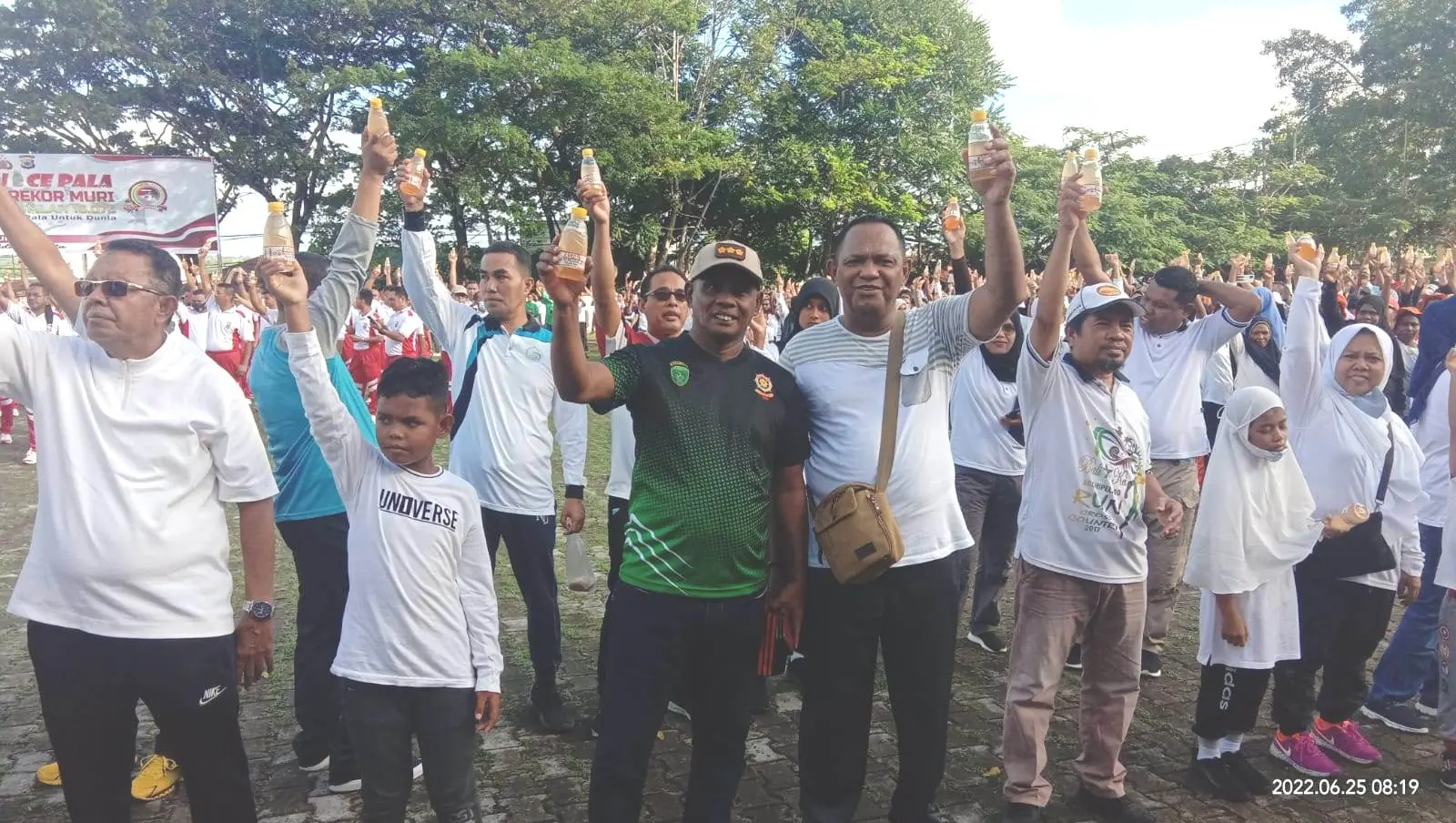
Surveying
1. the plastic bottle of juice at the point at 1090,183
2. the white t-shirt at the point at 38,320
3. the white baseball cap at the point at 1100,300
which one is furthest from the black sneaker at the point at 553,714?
the white t-shirt at the point at 38,320

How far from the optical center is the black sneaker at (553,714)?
14.0 ft

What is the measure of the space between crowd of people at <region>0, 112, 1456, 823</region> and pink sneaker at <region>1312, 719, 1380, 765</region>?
0.02 m

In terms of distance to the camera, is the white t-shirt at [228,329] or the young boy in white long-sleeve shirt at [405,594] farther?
the white t-shirt at [228,329]

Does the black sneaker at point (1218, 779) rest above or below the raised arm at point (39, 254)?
below

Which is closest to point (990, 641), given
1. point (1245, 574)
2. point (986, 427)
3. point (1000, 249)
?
point (986, 427)

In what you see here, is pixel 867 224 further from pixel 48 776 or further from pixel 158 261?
pixel 48 776

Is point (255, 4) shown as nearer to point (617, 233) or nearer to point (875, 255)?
point (617, 233)

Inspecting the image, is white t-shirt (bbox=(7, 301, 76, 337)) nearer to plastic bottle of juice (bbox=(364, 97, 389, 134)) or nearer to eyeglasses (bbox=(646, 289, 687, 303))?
eyeglasses (bbox=(646, 289, 687, 303))

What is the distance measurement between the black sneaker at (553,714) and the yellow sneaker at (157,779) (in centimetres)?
147

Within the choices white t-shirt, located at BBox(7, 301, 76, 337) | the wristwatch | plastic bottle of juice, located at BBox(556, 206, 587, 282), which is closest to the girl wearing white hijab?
plastic bottle of juice, located at BBox(556, 206, 587, 282)

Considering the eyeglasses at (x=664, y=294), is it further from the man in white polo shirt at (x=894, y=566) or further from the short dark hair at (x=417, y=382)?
the short dark hair at (x=417, y=382)

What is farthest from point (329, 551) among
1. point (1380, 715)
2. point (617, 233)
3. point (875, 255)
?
point (617, 233)

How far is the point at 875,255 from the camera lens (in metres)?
3.04

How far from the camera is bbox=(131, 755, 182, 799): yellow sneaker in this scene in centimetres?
362
